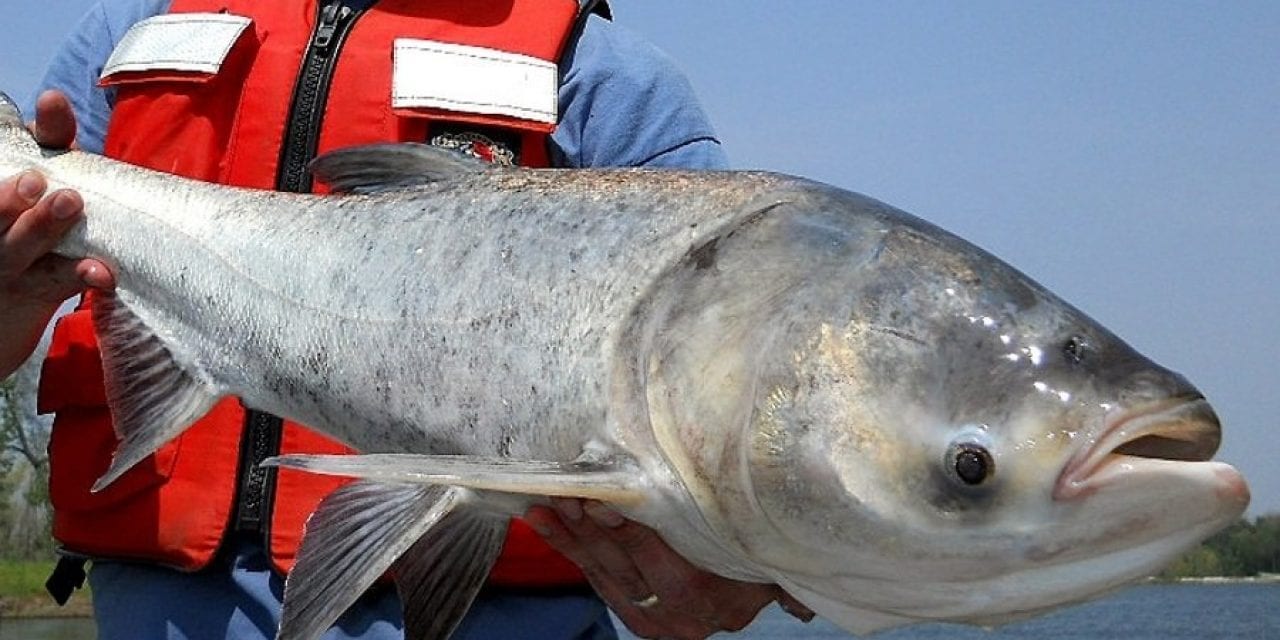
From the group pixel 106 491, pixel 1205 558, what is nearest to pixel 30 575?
pixel 106 491

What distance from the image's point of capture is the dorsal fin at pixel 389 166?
420cm

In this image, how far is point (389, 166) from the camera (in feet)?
14.1

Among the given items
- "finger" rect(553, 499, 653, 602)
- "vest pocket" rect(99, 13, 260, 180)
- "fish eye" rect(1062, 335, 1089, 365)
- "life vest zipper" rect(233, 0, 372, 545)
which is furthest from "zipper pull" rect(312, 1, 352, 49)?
"fish eye" rect(1062, 335, 1089, 365)

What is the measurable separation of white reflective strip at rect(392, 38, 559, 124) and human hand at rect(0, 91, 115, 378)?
0.98m

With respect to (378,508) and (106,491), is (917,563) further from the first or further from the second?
(106,491)

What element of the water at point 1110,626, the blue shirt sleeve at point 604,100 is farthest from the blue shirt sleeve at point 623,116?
the water at point 1110,626

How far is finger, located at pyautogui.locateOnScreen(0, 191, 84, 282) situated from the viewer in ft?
14.7

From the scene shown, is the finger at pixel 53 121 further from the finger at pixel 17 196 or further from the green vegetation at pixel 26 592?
the green vegetation at pixel 26 592

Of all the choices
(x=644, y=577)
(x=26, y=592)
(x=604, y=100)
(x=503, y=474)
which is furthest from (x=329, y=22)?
(x=26, y=592)

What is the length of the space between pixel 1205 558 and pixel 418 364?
129m

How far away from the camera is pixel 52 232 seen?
453 centimetres

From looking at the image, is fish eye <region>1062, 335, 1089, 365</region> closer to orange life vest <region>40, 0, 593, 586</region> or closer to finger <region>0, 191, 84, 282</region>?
orange life vest <region>40, 0, 593, 586</region>

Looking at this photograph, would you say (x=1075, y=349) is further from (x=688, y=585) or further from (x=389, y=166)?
(x=389, y=166)

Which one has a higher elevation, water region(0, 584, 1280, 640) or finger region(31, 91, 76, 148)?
finger region(31, 91, 76, 148)
